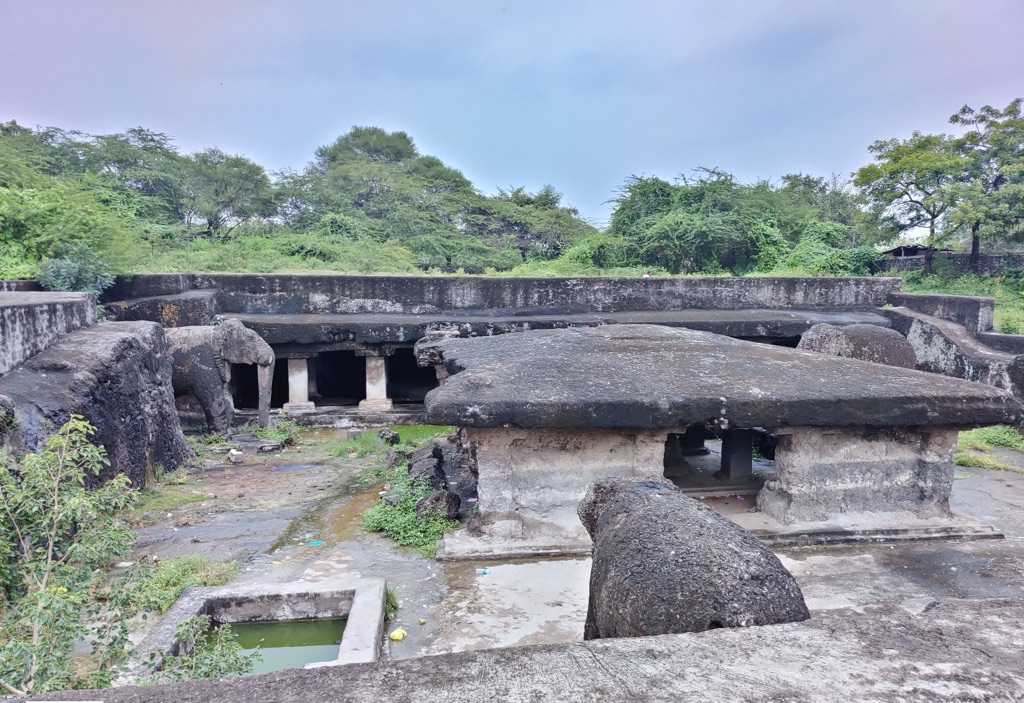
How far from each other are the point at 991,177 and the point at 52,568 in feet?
70.8

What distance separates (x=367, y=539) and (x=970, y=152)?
1996 centimetres

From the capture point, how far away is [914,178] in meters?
19.0

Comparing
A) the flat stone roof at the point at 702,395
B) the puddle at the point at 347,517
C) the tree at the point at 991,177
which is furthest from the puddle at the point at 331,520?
the tree at the point at 991,177

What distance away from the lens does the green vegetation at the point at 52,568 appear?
262 cm

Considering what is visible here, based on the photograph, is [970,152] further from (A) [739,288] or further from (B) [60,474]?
(B) [60,474]

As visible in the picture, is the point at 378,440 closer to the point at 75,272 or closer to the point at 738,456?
the point at 738,456

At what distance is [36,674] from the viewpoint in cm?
258

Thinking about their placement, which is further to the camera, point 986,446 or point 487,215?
point 487,215

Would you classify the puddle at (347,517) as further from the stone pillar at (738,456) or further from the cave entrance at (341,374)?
the cave entrance at (341,374)

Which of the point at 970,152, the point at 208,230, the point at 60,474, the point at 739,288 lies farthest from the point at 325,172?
the point at 60,474

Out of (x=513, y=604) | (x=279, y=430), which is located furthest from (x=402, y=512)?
(x=279, y=430)

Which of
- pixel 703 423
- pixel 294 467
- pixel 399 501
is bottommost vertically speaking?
pixel 294 467

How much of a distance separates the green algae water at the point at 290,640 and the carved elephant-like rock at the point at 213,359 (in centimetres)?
608

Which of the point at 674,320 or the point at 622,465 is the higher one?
the point at 674,320
